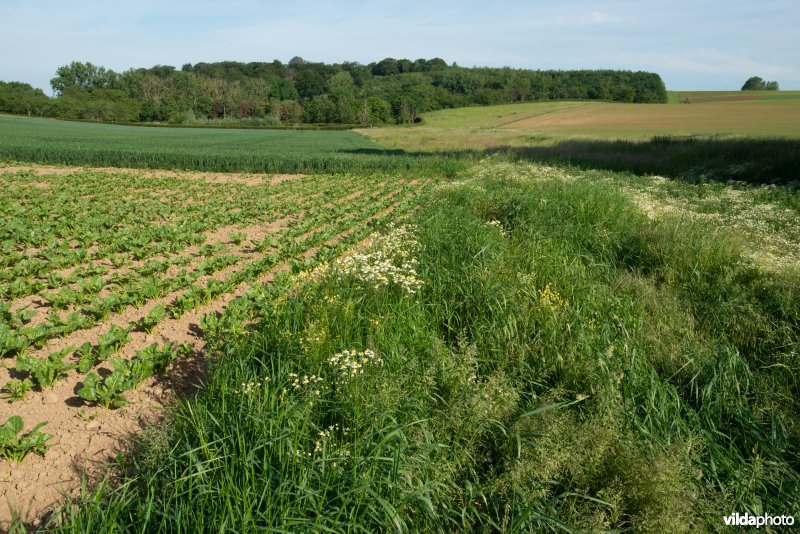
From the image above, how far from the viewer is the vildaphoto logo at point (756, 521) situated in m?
2.72

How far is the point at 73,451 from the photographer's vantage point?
3.93 m

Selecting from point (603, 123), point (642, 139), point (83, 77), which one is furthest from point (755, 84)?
point (83, 77)

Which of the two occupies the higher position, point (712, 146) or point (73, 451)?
point (712, 146)

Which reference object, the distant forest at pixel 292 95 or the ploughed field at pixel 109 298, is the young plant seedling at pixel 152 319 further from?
the distant forest at pixel 292 95

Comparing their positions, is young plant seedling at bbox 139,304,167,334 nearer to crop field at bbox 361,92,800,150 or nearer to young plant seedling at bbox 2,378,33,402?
young plant seedling at bbox 2,378,33,402

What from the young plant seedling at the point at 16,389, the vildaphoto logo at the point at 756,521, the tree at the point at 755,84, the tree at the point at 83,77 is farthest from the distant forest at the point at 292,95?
the vildaphoto logo at the point at 756,521

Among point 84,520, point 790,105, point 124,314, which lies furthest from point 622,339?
point 790,105

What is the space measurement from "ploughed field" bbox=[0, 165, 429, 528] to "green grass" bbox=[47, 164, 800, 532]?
0.69m

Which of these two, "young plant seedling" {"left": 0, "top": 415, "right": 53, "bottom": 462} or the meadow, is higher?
the meadow

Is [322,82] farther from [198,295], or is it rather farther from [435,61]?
[198,295]

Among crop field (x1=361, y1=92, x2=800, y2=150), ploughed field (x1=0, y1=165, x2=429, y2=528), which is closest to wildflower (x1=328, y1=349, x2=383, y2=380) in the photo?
ploughed field (x1=0, y1=165, x2=429, y2=528)

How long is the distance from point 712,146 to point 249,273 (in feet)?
74.5

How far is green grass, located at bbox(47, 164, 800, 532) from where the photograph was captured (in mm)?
2719

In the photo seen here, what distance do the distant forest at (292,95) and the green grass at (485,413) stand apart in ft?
279
